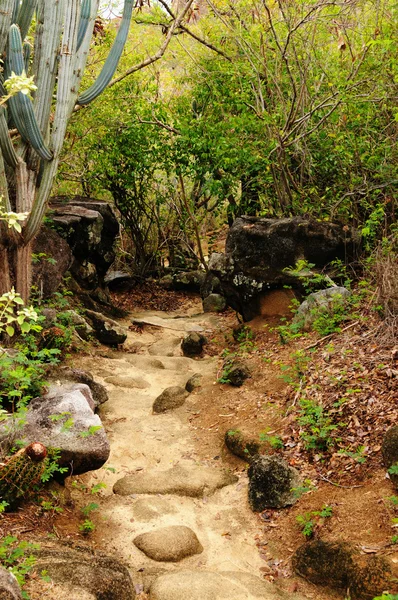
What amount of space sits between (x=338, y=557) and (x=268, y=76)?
760cm

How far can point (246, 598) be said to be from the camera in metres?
3.55

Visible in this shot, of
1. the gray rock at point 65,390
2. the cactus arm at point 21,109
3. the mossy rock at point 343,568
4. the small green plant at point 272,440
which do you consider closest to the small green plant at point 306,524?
the mossy rock at point 343,568

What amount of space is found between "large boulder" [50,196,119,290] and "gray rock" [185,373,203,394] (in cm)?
362

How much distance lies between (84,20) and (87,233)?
427 centimetres

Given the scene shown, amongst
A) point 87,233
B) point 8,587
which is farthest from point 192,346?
point 8,587

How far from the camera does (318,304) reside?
6.90 meters

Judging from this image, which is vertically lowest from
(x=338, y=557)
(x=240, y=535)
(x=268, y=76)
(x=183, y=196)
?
(x=240, y=535)

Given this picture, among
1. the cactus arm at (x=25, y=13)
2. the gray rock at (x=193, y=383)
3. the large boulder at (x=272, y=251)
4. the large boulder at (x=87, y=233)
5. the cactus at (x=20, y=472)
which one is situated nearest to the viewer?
the cactus at (x=20, y=472)

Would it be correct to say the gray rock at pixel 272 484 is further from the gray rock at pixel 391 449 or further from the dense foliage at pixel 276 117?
the dense foliage at pixel 276 117

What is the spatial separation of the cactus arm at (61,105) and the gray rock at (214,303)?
220 inches

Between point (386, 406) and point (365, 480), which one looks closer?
point (365, 480)

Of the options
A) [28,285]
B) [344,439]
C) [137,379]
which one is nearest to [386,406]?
[344,439]

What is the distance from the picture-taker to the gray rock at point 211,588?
3.49 metres

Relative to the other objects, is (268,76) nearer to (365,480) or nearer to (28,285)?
(28,285)
